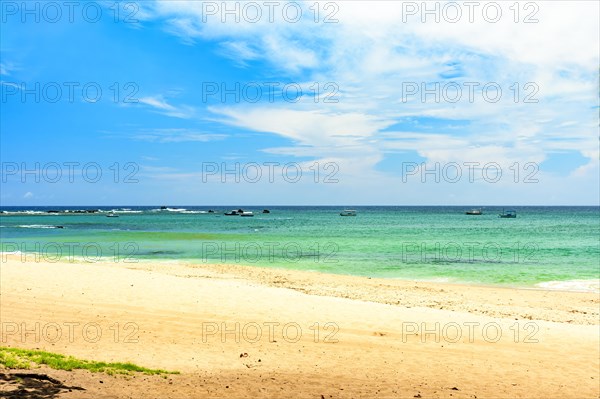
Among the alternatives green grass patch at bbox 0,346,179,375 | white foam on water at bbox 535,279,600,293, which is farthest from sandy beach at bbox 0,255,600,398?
white foam on water at bbox 535,279,600,293

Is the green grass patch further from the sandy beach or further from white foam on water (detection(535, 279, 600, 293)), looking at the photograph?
white foam on water (detection(535, 279, 600, 293))

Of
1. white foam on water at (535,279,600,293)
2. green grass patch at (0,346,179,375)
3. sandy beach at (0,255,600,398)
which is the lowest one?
white foam on water at (535,279,600,293)

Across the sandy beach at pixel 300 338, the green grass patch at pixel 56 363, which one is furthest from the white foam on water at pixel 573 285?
the green grass patch at pixel 56 363

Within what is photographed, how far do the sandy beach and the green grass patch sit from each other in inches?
14.5

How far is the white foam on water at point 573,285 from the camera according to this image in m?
25.0

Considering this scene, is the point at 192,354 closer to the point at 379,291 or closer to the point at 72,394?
the point at 72,394

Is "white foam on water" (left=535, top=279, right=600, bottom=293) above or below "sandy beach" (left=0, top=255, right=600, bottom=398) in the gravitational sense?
below

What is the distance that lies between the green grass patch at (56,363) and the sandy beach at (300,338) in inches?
14.5

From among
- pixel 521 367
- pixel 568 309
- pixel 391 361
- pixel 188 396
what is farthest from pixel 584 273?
pixel 188 396

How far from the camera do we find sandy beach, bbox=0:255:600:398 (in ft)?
31.2

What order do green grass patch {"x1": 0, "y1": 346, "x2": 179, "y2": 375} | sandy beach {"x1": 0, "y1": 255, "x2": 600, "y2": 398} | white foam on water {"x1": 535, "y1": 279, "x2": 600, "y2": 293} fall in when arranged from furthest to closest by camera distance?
white foam on water {"x1": 535, "y1": 279, "x2": 600, "y2": 293} → sandy beach {"x1": 0, "y1": 255, "x2": 600, "y2": 398} → green grass patch {"x1": 0, "y1": 346, "x2": 179, "y2": 375}

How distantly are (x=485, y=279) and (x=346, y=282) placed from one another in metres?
8.78

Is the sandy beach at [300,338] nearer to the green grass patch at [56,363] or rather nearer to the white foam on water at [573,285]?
the green grass patch at [56,363]

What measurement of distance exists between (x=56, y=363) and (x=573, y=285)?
25689 mm
